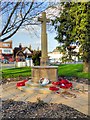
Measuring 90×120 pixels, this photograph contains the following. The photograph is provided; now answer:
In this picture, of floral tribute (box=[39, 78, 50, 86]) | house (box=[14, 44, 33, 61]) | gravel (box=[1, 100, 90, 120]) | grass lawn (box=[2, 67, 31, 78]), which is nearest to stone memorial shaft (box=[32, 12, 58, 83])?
floral tribute (box=[39, 78, 50, 86])

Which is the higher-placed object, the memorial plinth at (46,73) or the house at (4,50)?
the house at (4,50)

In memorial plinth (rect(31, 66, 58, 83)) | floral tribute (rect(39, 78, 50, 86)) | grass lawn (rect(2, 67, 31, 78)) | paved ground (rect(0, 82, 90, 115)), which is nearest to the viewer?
paved ground (rect(0, 82, 90, 115))

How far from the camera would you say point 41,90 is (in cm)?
363

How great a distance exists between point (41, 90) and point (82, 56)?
301 centimetres

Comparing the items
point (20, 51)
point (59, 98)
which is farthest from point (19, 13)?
point (59, 98)

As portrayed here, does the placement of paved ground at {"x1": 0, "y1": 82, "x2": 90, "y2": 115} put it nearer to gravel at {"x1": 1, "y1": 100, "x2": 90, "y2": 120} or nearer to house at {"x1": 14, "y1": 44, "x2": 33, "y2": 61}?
gravel at {"x1": 1, "y1": 100, "x2": 90, "y2": 120}

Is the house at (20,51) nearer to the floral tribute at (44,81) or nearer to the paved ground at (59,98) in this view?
the floral tribute at (44,81)

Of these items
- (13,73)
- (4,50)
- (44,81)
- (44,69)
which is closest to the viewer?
(4,50)

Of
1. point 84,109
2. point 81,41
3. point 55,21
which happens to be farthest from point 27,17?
point 84,109

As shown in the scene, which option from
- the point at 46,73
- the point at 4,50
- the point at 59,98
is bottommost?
the point at 59,98

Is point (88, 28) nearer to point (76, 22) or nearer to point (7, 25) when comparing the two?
point (76, 22)

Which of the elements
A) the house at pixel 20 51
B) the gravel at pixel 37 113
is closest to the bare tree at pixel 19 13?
the house at pixel 20 51

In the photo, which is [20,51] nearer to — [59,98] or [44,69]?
[44,69]

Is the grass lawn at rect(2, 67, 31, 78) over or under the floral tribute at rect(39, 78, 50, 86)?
under
